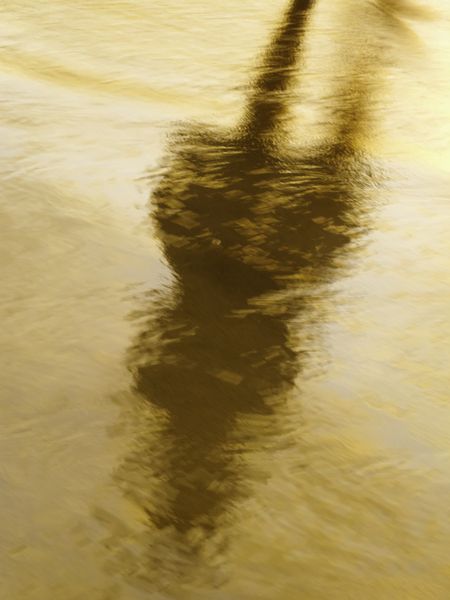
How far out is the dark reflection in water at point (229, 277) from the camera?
0.73m

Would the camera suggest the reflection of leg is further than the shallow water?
Yes

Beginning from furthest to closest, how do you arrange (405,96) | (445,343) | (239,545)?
1. (405,96)
2. (445,343)
3. (239,545)

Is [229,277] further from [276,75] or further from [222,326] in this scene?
[276,75]

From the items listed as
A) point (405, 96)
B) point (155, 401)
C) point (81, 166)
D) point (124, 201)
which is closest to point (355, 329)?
point (155, 401)

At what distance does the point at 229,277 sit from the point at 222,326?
0.32 ft

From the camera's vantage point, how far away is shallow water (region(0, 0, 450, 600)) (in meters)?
0.66

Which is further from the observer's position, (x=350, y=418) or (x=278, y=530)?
(x=350, y=418)

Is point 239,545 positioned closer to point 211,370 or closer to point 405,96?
point 211,370

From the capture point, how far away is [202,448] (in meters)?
0.75

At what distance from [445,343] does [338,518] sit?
0.28m

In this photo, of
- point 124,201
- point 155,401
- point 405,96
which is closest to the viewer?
point 155,401

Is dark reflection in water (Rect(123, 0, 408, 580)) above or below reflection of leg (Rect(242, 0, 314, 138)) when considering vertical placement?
below

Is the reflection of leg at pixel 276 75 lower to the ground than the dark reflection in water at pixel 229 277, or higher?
higher

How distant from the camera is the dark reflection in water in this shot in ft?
2.40
